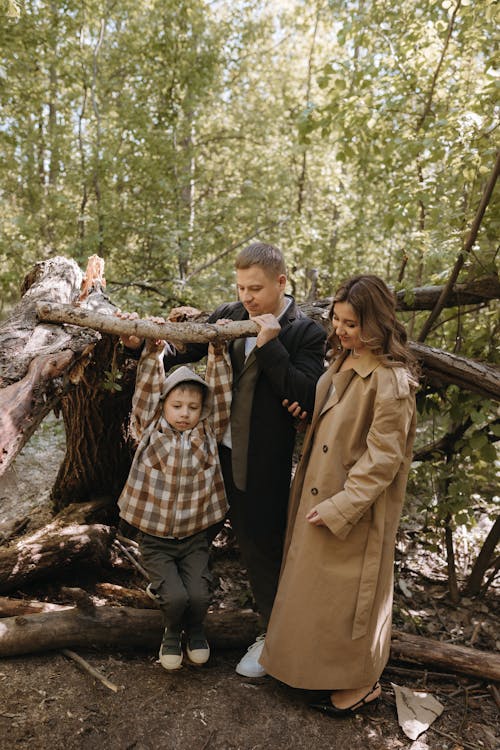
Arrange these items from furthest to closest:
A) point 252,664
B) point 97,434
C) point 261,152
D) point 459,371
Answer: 1. point 261,152
2. point 97,434
3. point 459,371
4. point 252,664

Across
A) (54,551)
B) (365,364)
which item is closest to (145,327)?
(365,364)

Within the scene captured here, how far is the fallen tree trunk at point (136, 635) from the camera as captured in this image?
2.80 meters

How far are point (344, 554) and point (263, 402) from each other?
0.86 meters

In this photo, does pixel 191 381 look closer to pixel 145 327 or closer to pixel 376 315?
pixel 145 327

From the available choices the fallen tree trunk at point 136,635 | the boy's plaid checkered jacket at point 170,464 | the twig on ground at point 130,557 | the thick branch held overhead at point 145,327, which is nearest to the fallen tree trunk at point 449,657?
the fallen tree trunk at point 136,635

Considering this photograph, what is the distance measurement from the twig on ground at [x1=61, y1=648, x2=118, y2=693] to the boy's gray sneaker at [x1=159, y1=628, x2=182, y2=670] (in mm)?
264

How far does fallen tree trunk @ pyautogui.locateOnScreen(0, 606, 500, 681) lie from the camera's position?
2.80 m

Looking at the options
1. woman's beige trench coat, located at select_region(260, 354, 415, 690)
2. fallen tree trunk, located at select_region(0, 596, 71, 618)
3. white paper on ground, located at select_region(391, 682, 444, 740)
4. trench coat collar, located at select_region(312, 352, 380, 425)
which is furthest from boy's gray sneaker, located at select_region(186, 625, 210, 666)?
trench coat collar, located at select_region(312, 352, 380, 425)

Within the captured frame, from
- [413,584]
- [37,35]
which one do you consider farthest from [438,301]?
[37,35]

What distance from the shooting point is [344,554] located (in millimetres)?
2553

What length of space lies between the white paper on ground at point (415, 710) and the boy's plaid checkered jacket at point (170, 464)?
1.39 m

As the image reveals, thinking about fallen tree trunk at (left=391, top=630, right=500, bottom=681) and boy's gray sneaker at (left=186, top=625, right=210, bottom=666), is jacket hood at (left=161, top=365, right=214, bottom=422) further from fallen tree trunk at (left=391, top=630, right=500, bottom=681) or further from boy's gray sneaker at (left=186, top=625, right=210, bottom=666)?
fallen tree trunk at (left=391, top=630, right=500, bottom=681)

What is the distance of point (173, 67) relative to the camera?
27.0ft

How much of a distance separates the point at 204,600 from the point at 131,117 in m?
8.03
